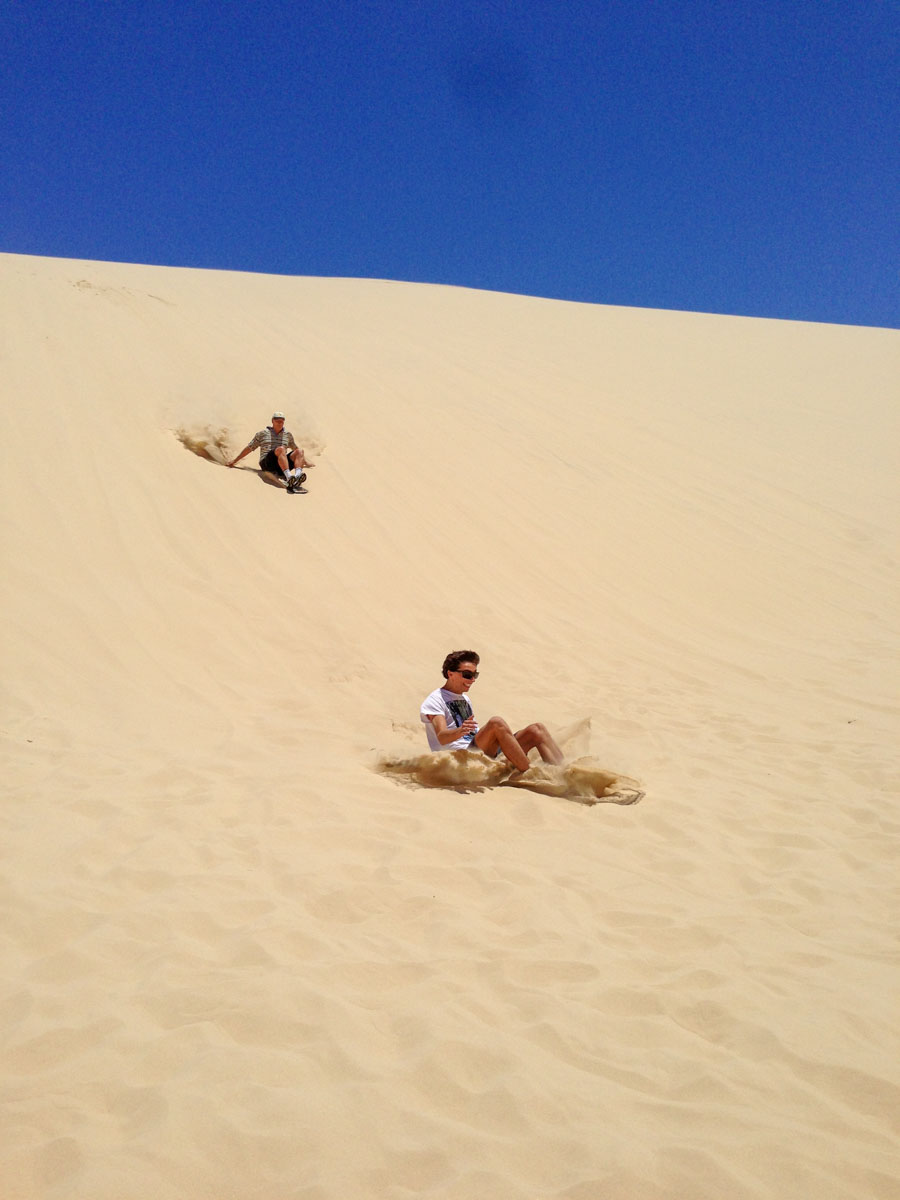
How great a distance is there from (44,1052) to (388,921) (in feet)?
3.47

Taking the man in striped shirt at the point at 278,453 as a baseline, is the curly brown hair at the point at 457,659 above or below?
below

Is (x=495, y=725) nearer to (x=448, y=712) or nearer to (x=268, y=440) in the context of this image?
(x=448, y=712)

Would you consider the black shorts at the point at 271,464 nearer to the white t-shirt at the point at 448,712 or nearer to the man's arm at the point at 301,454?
the man's arm at the point at 301,454

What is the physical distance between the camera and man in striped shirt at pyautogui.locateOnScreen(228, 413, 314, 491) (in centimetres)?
789

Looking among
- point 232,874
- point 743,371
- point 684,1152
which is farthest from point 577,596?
point 743,371

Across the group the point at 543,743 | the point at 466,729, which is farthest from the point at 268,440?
the point at 543,743

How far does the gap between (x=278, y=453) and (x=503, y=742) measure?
4867 millimetres

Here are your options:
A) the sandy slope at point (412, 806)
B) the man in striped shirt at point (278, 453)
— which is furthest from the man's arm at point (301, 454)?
the sandy slope at point (412, 806)

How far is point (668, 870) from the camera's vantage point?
3246mm

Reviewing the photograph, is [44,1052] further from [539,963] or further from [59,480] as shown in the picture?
[59,480]

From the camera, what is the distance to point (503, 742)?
13.1 ft

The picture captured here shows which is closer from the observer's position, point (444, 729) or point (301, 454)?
point (444, 729)

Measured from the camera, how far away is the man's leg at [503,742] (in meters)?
3.99

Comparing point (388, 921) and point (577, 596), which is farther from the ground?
point (577, 596)
